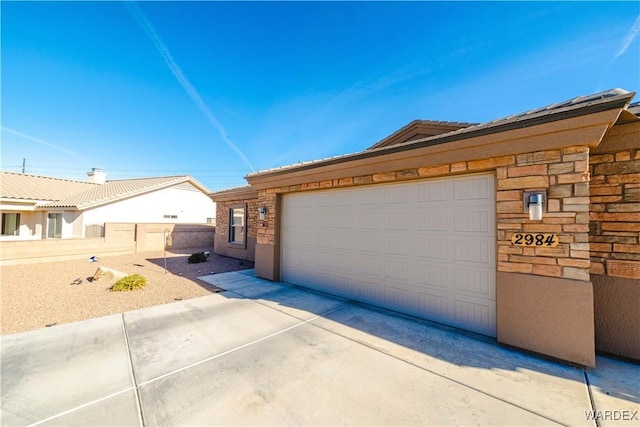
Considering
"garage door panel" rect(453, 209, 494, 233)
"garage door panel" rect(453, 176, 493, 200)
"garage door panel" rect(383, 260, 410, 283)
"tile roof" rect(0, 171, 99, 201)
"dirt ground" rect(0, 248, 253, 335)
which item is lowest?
"dirt ground" rect(0, 248, 253, 335)

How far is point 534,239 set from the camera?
3.61 metres

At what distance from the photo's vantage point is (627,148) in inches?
140

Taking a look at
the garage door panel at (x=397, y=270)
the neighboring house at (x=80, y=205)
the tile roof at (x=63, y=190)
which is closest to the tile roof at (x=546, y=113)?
the garage door panel at (x=397, y=270)

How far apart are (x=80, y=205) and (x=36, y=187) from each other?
736 centimetres

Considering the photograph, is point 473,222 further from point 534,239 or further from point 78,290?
point 78,290

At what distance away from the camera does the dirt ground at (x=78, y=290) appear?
16.7 ft

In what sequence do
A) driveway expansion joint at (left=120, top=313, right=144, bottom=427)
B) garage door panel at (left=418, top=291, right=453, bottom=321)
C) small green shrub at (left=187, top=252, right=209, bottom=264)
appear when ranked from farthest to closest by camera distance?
small green shrub at (left=187, top=252, right=209, bottom=264) → garage door panel at (left=418, top=291, right=453, bottom=321) → driveway expansion joint at (left=120, top=313, right=144, bottom=427)

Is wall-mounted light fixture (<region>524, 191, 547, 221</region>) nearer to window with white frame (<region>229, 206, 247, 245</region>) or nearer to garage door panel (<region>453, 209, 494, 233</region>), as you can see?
garage door panel (<region>453, 209, 494, 233</region>)

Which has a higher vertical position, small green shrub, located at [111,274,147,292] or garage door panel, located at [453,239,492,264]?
garage door panel, located at [453,239,492,264]

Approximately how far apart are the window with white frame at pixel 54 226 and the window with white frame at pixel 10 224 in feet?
9.86

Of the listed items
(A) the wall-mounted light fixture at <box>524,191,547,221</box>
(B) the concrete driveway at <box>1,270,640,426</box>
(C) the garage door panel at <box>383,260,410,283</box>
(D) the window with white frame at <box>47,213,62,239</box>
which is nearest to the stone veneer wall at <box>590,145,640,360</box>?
(B) the concrete driveway at <box>1,270,640,426</box>

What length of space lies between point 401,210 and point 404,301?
2.00 meters

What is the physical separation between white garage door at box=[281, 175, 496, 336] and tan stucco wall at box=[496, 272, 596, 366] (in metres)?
0.30

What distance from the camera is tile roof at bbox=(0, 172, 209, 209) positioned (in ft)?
52.3
